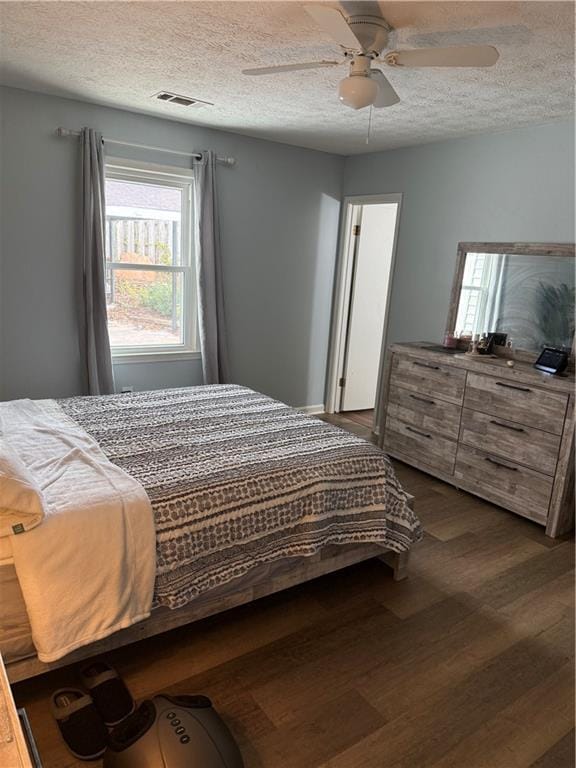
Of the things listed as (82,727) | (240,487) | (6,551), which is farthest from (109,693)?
(240,487)

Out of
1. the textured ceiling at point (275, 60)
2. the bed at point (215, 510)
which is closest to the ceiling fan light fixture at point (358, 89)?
the textured ceiling at point (275, 60)

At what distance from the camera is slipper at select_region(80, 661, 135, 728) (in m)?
1.68

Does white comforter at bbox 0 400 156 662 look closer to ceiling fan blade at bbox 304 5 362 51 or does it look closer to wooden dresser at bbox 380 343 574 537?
ceiling fan blade at bbox 304 5 362 51

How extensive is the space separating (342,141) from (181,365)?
7.52ft

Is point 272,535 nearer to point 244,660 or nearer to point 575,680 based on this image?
point 244,660

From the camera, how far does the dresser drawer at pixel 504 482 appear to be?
318 centimetres

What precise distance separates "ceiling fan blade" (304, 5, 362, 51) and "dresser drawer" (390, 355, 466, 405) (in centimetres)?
226

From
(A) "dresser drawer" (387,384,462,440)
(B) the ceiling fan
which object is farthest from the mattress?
(A) "dresser drawer" (387,384,462,440)

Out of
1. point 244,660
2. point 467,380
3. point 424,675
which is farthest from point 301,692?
point 467,380

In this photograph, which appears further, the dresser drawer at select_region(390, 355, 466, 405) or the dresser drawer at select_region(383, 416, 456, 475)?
the dresser drawer at select_region(383, 416, 456, 475)

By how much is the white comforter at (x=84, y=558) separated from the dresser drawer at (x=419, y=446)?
2.46m

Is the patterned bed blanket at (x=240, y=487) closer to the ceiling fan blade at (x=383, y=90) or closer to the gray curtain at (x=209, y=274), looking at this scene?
the gray curtain at (x=209, y=274)

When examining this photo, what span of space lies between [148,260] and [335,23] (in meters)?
2.70

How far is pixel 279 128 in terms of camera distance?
13.0 feet
